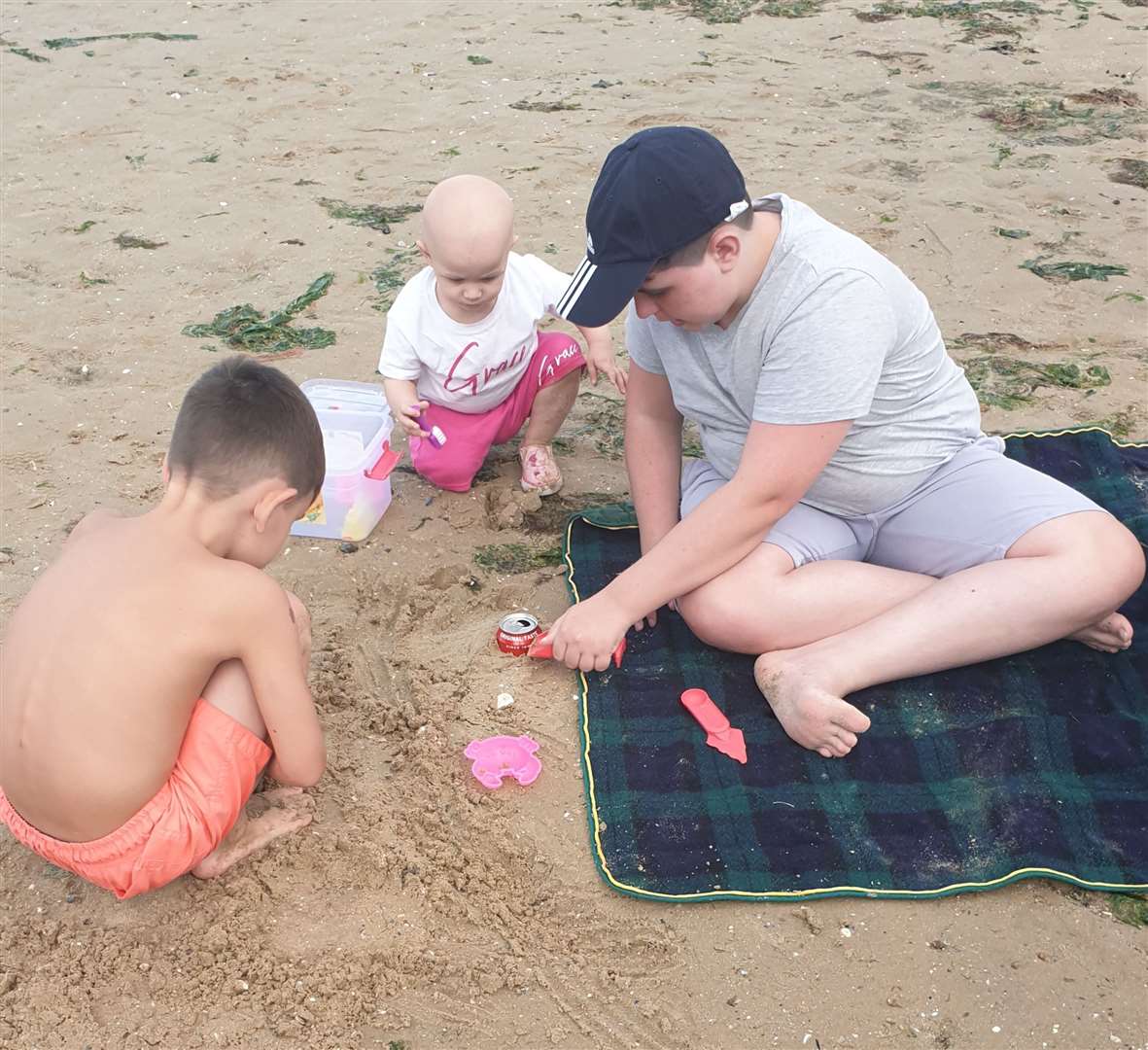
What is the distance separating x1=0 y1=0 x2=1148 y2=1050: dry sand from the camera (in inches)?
85.4

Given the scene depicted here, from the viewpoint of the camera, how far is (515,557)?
3459mm

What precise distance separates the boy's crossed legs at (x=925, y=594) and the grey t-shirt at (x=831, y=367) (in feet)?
0.38

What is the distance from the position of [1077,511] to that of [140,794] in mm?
2098

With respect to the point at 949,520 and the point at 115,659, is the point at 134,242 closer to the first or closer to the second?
the point at 115,659

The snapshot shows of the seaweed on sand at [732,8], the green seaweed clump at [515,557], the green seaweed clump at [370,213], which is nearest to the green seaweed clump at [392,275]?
the green seaweed clump at [370,213]

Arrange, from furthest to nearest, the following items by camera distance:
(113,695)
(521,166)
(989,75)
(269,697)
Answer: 1. (989,75)
2. (521,166)
3. (269,697)
4. (113,695)

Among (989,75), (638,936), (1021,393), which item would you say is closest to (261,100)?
(989,75)

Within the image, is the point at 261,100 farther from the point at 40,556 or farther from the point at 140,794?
the point at 140,794

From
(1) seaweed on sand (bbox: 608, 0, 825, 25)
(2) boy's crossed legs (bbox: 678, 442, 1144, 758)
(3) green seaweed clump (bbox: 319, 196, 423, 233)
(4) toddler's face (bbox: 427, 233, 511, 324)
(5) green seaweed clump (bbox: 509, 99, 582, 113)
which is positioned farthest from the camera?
(1) seaweed on sand (bbox: 608, 0, 825, 25)

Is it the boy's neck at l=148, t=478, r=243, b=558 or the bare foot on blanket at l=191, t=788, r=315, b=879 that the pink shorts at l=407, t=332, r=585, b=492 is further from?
the boy's neck at l=148, t=478, r=243, b=558

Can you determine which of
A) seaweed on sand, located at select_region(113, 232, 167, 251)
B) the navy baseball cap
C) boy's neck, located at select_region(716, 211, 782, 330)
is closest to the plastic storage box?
the navy baseball cap

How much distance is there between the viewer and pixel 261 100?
698cm

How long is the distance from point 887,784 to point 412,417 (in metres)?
1.78

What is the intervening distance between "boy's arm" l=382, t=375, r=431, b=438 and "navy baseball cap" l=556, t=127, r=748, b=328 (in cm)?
123
